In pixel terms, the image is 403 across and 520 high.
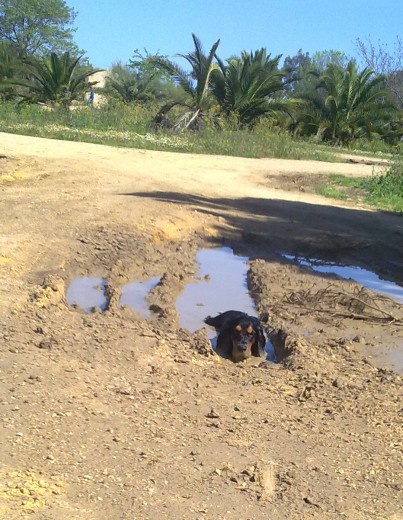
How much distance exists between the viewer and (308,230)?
38.9ft

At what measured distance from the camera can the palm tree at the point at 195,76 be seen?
27.0m

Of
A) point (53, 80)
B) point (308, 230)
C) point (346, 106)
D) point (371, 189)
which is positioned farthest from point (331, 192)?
point (346, 106)

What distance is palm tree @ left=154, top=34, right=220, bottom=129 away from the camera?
27.0m

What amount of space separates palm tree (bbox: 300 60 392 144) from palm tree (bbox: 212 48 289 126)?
11.1 feet

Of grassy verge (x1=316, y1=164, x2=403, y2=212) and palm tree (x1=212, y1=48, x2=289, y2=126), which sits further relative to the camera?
palm tree (x1=212, y1=48, x2=289, y2=126)

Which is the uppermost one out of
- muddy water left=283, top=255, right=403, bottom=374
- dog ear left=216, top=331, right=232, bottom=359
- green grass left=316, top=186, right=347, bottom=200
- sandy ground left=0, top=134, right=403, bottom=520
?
green grass left=316, top=186, right=347, bottom=200

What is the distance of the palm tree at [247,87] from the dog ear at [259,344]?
21.7 meters

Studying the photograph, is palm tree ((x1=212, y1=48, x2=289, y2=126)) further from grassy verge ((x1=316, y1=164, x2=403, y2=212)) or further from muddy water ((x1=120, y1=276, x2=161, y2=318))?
muddy water ((x1=120, y1=276, x2=161, y2=318))

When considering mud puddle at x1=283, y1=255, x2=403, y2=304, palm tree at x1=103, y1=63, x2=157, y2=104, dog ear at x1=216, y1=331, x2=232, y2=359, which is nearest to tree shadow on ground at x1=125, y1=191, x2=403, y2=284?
mud puddle at x1=283, y1=255, x2=403, y2=304

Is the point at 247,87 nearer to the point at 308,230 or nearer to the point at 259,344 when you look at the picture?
the point at 308,230

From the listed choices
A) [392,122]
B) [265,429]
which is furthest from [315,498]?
[392,122]

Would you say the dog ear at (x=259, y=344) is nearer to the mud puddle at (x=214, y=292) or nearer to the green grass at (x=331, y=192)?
the mud puddle at (x=214, y=292)

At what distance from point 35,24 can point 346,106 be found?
28.2m

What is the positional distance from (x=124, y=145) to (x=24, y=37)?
34.7 meters
